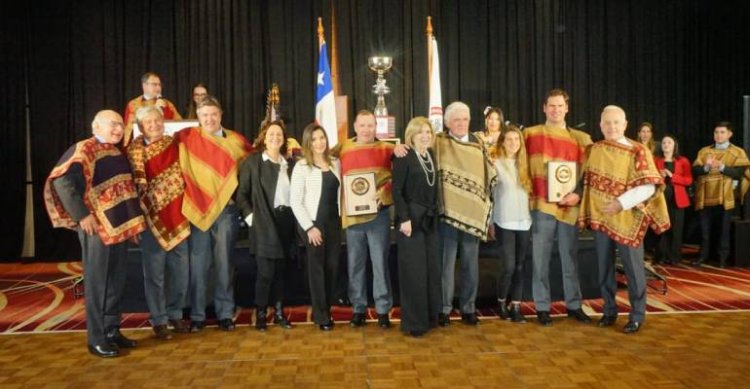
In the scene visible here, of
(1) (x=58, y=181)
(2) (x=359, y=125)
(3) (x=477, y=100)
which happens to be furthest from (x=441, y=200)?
(3) (x=477, y=100)

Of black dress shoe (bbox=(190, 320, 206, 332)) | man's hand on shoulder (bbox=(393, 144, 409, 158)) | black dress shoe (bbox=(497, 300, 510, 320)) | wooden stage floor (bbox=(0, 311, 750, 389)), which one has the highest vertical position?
man's hand on shoulder (bbox=(393, 144, 409, 158))

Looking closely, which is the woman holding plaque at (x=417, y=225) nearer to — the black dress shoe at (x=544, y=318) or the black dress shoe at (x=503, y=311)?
the black dress shoe at (x=503, y=311)

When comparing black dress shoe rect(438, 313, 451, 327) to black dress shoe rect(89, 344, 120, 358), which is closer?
black dress shoe rect(89, 344, 120, 358)

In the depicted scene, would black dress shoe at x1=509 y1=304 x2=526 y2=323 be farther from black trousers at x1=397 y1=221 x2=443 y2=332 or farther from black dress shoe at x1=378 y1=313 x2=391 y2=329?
black dress shoe at x1=378 y1=313 x2=391 y2=329

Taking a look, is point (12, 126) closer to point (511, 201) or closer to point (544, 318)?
point (511, 201)

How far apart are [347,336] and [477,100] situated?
176 inches

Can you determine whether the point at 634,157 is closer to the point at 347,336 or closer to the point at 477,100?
the point at 347,336

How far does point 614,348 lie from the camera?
10.6 feet

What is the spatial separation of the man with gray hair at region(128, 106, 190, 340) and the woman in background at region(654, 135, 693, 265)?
4547 mm

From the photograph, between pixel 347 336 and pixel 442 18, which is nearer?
pixel 347 336

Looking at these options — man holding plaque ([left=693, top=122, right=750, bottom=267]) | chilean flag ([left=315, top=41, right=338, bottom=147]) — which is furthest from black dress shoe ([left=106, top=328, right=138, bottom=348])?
man holding plaque ([left=693, top=122, right=750, bottom=267])

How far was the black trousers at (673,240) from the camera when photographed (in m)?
6.05

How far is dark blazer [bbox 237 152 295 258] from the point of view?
142 inches

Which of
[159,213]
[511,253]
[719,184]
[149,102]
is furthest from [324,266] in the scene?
[719,184]
